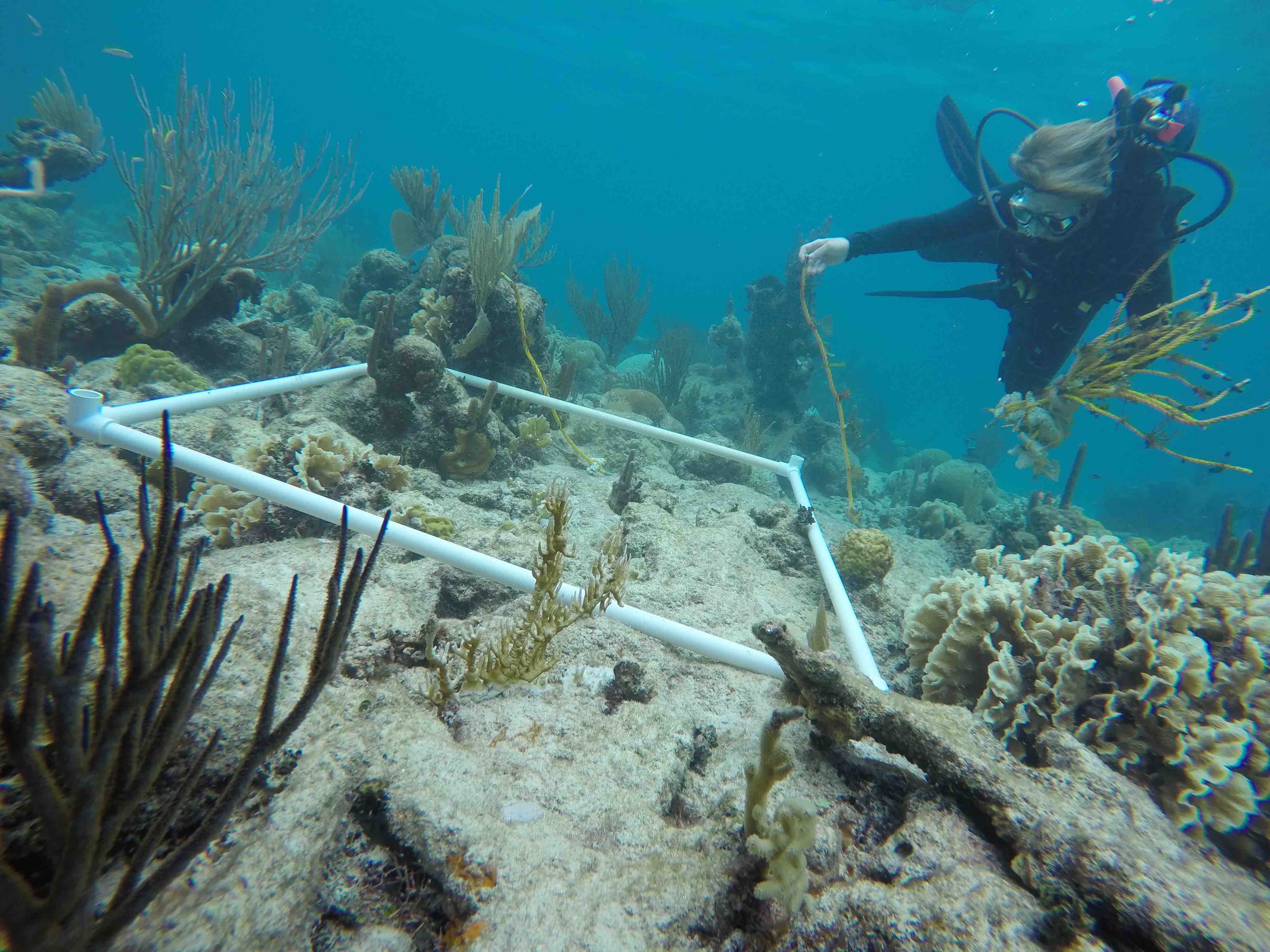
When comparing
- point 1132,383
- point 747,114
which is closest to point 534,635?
point 1132,383

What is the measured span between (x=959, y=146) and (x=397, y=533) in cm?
885

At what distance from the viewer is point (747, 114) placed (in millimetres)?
49344

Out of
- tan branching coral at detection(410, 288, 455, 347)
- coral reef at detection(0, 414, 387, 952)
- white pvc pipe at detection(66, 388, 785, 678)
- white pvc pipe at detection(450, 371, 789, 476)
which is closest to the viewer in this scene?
coral reef at detection(0, 414, 387, 952)

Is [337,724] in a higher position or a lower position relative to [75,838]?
lower

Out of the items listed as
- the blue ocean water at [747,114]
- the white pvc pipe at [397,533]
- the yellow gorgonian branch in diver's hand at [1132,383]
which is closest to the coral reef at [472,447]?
the white pvc pipe at [397,533]

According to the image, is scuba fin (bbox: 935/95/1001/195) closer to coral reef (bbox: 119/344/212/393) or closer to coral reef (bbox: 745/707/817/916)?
coral reef (bbox: 745/707/817/916)

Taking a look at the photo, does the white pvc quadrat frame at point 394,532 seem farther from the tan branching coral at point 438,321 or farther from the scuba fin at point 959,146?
the scuba fin at point 959,146

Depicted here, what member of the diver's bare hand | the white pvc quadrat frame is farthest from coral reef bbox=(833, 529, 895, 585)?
the diver's bare hand

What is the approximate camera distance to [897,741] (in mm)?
1613

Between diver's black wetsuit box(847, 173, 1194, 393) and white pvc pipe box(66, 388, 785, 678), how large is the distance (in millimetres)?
3907

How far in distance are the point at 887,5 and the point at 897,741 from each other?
111ft

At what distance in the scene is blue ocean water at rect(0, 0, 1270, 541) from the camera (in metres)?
23.4

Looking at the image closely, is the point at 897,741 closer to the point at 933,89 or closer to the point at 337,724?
the point at 337,724

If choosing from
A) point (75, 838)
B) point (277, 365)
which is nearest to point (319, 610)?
point (75, 838)
